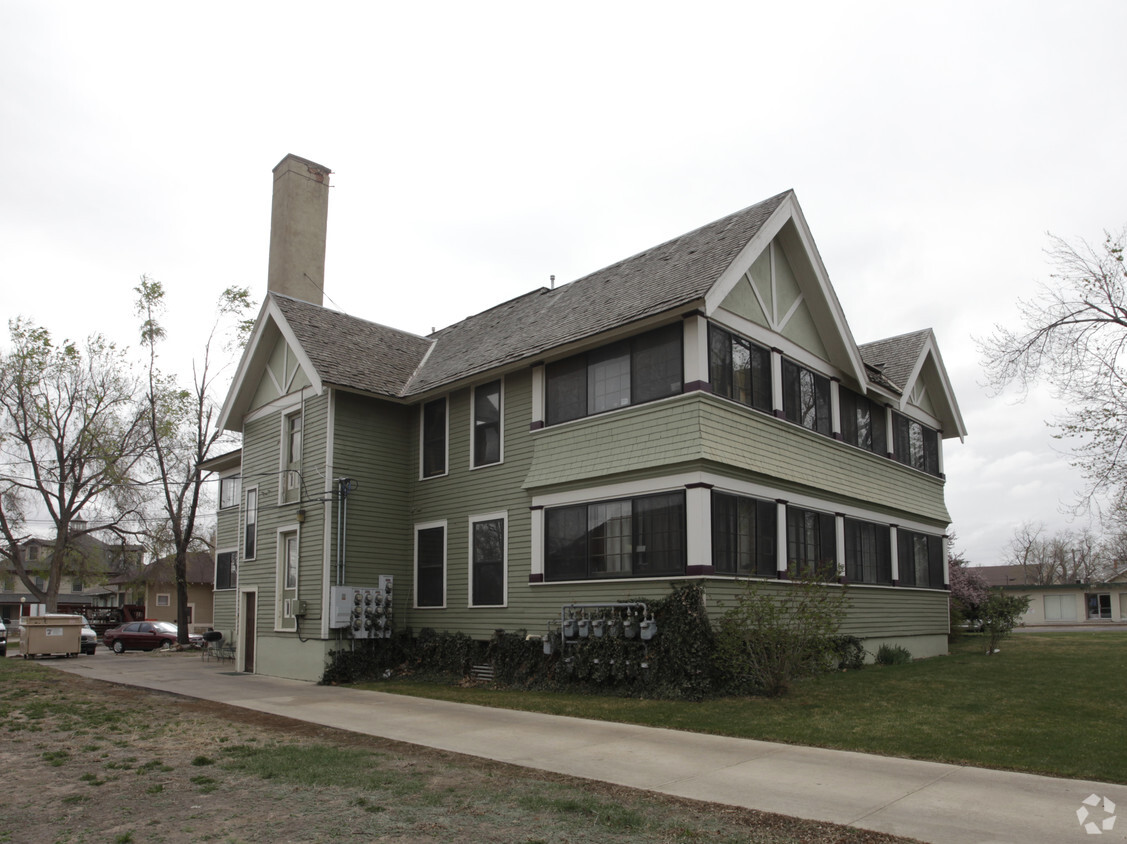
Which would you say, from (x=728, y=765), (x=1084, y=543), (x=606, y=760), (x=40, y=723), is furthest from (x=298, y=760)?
(x=1084, y=543)

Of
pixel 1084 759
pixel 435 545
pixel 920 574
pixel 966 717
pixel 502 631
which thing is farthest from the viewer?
pixel 920 574

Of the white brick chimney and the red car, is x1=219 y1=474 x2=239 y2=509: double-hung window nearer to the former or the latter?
the red car

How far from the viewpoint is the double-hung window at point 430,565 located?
62.6 ft

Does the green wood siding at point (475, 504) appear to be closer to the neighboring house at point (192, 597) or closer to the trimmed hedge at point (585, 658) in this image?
the trimmed hedge at point (585, 658)

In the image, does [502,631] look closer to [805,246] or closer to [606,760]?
[606,760]

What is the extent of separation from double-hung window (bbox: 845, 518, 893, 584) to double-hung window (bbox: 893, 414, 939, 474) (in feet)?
8.58

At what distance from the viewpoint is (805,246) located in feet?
56.5

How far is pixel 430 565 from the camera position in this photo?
19.4 metres

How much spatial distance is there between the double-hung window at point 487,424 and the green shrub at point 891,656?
9319mm

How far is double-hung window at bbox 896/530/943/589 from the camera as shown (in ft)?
70.0

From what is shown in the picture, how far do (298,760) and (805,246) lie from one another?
13149 millimetres

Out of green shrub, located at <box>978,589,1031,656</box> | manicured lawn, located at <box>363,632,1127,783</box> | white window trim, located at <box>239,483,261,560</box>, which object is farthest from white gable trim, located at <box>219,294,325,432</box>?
green shrub, located at <box>978,589,1031,656</box>

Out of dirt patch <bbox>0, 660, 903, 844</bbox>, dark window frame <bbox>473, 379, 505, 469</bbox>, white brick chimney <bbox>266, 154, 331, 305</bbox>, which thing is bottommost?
dirt patch <bbox>0, 660, 903, 844</bbox>

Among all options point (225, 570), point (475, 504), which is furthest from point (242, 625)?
point (225, 570)
